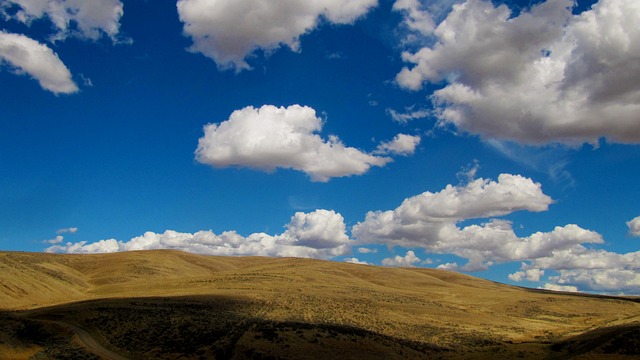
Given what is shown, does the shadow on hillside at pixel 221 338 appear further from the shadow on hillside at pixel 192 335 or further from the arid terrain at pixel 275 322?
Result: the arid terrain at pixel 275 322

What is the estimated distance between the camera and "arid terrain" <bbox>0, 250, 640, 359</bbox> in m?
49.6

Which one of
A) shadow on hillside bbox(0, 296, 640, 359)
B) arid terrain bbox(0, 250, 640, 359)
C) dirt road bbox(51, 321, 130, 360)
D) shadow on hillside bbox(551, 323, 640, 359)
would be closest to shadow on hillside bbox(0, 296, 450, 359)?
shadow on hillside bbox(0, 296, 640, 359)

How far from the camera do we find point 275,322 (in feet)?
202

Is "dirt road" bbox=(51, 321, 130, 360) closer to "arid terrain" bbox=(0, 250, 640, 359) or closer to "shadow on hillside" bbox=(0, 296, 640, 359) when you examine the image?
"arid terrain" bbox=(0, 250, 640, 359)

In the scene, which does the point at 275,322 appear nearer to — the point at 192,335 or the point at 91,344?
the point at 192,335

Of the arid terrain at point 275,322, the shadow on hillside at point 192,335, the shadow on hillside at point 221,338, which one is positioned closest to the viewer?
the shadow on hillside at point 221,338

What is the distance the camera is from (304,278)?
4850 inches

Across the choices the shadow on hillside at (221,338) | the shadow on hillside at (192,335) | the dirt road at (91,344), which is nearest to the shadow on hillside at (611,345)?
the shadow on hillside at (221,338)

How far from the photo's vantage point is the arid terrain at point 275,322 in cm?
4956

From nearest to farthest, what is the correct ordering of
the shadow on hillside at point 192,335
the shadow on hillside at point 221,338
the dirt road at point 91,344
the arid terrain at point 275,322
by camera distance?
1. the dirt road at point 91,344
2. the shadow on hillside at point 221,338
3. the shadow on hillside at point 192,335
4. the arid terrain at point 275,322

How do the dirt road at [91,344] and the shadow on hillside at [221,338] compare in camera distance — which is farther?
the shadow on hillside at [221,338]

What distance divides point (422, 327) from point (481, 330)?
10599 millimetres

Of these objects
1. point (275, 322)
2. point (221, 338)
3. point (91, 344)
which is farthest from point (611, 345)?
point (91, 344)

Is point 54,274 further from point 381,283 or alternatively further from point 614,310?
point 614,310
